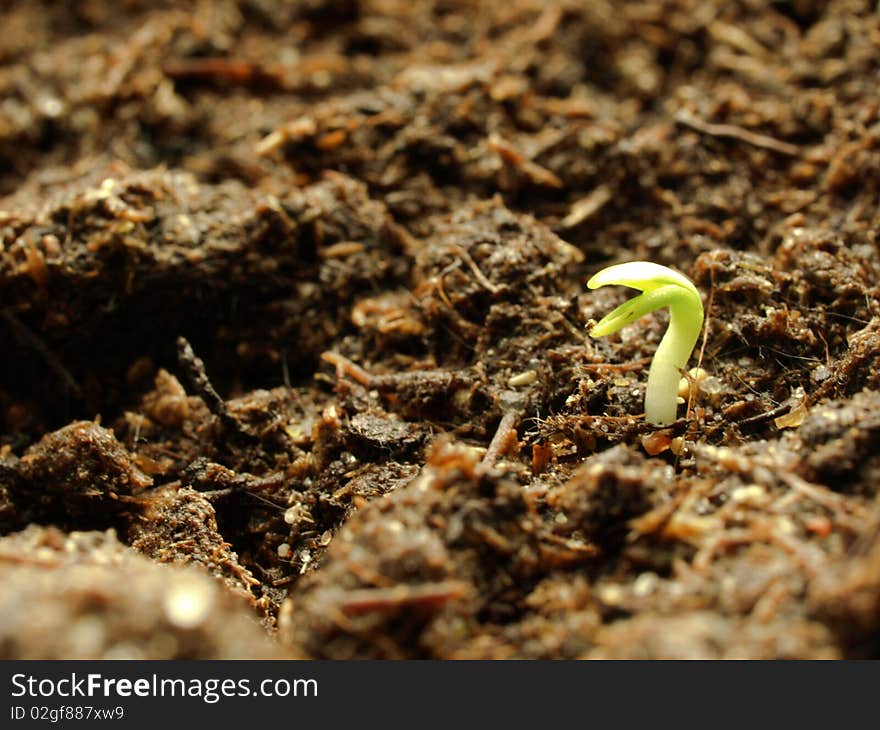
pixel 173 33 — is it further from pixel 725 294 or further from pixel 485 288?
pixel 725 294

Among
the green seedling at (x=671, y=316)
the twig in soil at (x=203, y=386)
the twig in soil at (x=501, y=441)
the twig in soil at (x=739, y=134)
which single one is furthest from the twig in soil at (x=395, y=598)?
the twig in soil at (x=739, y=134)

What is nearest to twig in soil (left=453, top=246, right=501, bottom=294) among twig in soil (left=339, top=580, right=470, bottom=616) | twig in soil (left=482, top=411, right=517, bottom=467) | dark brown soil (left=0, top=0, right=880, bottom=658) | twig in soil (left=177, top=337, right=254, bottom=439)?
dark brown soil (left=0, top=0, right=880, bottom=658)

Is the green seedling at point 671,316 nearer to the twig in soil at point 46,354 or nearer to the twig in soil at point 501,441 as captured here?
the twig in soil at point 501,441

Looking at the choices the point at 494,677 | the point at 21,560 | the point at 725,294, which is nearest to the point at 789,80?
the point at 725,294

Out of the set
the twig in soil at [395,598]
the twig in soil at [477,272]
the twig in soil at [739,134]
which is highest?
the twig in soil at [739,134]

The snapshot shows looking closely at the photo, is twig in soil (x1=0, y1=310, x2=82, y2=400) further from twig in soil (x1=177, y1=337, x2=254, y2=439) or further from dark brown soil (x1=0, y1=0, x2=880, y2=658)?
twig in soil (x1=177, y1=337, x2=254, y2=439)
